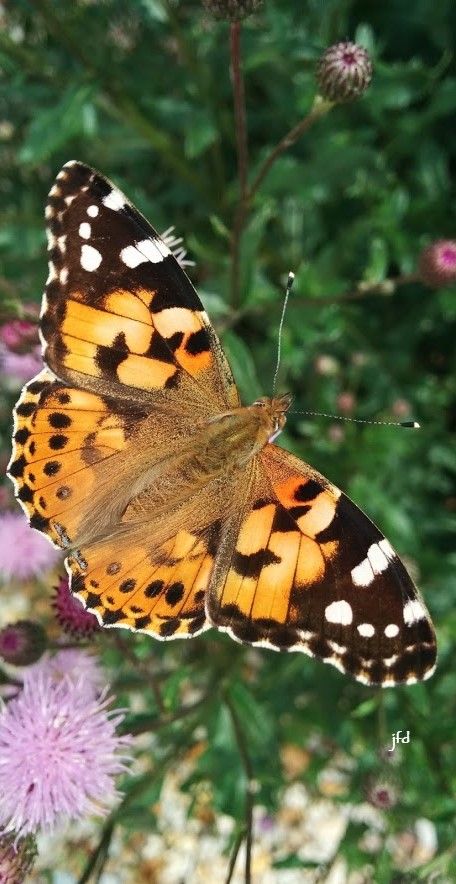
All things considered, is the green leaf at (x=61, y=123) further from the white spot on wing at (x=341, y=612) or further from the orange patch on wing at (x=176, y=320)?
the white spot on wing at (x=341, y=612)

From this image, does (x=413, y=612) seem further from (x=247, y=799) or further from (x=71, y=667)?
(x=71, y=667)

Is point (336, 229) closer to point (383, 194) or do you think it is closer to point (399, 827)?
point (383, 194)

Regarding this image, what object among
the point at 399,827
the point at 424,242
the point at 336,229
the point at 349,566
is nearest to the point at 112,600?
the point at 349,566

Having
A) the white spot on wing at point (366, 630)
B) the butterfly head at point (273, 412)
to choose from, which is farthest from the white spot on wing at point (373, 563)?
the butterfly head at point (273, 412)

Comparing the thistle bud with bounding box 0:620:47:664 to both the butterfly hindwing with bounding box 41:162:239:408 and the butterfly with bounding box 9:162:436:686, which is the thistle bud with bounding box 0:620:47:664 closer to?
the butterfly with bounding box 9:162:436:686

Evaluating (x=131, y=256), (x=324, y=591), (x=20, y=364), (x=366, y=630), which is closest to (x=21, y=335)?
(x=20, y=364)
